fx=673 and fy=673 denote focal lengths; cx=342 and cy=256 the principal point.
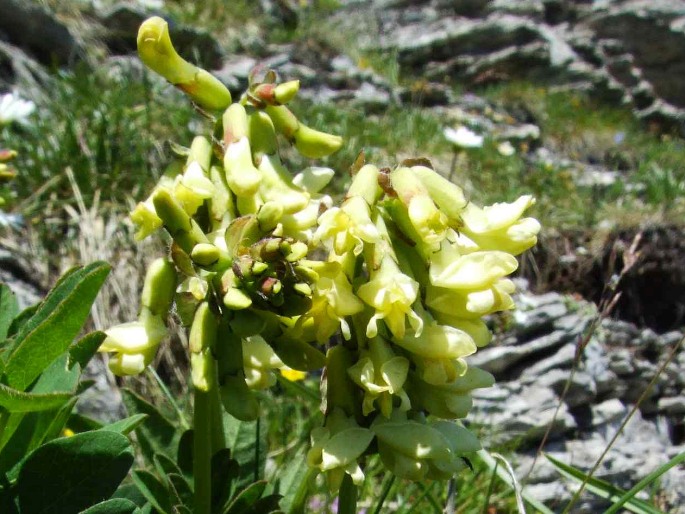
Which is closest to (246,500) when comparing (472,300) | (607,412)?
(472,300)

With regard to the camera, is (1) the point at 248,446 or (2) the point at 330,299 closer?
(2) the point at 330,299

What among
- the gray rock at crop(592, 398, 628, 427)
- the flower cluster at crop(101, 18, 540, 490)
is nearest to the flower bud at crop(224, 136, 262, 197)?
the flower cluster at crop(101, 18, 540, 490)

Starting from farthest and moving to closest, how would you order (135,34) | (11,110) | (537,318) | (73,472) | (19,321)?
(135,34) → (537,318) → (11,110) → (19,321) → (73,472)

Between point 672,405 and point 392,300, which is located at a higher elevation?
point 392,300

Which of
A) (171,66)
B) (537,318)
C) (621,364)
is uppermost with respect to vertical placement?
(171,66)

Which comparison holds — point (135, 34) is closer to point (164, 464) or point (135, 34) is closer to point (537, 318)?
point (537, 318)

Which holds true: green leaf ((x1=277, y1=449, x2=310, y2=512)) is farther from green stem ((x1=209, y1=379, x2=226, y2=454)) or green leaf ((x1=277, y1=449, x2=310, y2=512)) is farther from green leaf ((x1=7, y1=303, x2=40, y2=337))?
green leaf ((x1=7, y1=303, x2=40, y2=337))

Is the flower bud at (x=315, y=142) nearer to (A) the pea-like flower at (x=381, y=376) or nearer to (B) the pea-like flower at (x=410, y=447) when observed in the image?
(A) the pea-like flower at (x=381, y=376)

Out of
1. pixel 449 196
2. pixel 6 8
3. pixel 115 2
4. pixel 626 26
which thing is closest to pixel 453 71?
pixel 626 26
